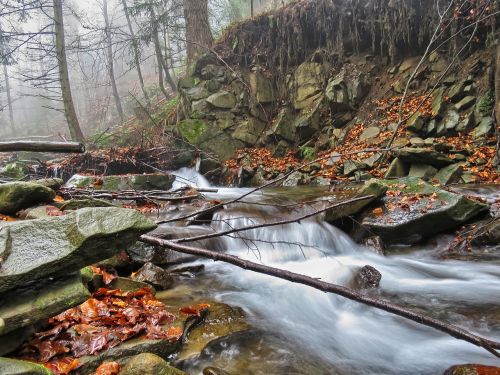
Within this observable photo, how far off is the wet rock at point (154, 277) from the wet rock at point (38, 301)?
1491mm

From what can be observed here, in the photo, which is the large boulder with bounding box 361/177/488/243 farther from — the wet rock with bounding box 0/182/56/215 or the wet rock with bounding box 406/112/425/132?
the wet rock with bounding box 0/182/56/215

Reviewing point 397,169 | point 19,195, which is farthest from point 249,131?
point 19,195

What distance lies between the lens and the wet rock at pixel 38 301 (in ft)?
6.47

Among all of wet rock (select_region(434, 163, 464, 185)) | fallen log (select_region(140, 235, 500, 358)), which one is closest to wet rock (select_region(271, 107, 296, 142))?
wet rock (select_region(434, 163, 464, 185))

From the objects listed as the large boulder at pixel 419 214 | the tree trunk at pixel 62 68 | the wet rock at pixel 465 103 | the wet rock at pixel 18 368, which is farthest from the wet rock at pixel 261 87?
the wet rock at pixel 18 368

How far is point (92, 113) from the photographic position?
34188mm

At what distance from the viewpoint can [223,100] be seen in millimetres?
12023

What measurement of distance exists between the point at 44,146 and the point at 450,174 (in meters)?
7.43

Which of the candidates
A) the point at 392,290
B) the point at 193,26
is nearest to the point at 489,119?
the point at 392,290

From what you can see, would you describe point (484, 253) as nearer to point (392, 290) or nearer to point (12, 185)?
point (392, 290)

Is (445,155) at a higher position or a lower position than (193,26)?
lower

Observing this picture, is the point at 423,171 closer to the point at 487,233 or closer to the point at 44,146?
the point at 487,233

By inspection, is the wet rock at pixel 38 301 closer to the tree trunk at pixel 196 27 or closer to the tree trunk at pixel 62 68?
the tree trunk at pixel 62 68

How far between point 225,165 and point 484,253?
7639 millimetres
